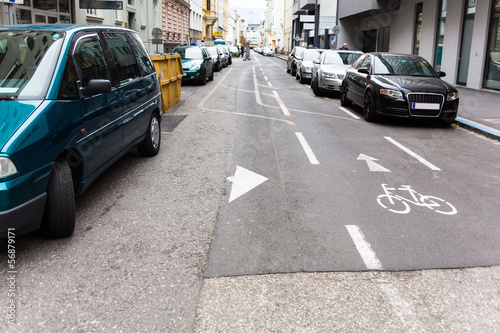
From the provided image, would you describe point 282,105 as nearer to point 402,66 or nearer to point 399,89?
point 402,66

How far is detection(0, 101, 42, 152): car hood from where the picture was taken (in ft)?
11.5

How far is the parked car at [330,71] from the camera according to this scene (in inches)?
636

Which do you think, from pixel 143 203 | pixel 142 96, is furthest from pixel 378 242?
pixel 142 96

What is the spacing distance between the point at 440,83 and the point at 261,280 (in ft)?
29.2

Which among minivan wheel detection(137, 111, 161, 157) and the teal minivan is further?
minivan wheel detection(137, 111, 161, 157)

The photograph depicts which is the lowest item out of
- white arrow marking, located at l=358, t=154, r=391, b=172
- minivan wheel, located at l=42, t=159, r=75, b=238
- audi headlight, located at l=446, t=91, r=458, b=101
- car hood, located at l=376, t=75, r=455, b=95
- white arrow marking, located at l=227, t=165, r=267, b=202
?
white arrow marking, located at l=227, t=165, r=267, b=202

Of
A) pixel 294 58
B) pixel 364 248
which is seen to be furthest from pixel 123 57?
pixel 294 58

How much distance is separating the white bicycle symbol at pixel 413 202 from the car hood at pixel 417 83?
17.0 feet

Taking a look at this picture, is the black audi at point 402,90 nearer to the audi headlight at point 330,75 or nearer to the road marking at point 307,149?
the road marking at point 307,149

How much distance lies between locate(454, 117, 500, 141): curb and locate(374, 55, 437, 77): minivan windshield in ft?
4.44

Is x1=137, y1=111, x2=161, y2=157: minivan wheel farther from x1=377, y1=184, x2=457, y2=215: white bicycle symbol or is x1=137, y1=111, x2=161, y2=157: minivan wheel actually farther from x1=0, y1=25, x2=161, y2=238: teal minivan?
x1=377, y1=184, x2=457, y2=215: white bicycle symbol

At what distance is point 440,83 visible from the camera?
10.7 meters

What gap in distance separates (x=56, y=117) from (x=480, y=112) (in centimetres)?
1154

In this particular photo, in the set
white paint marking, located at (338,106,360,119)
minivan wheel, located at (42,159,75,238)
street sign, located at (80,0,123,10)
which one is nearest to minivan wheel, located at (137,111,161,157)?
minivan wheel, located at (42,159,75,238)
